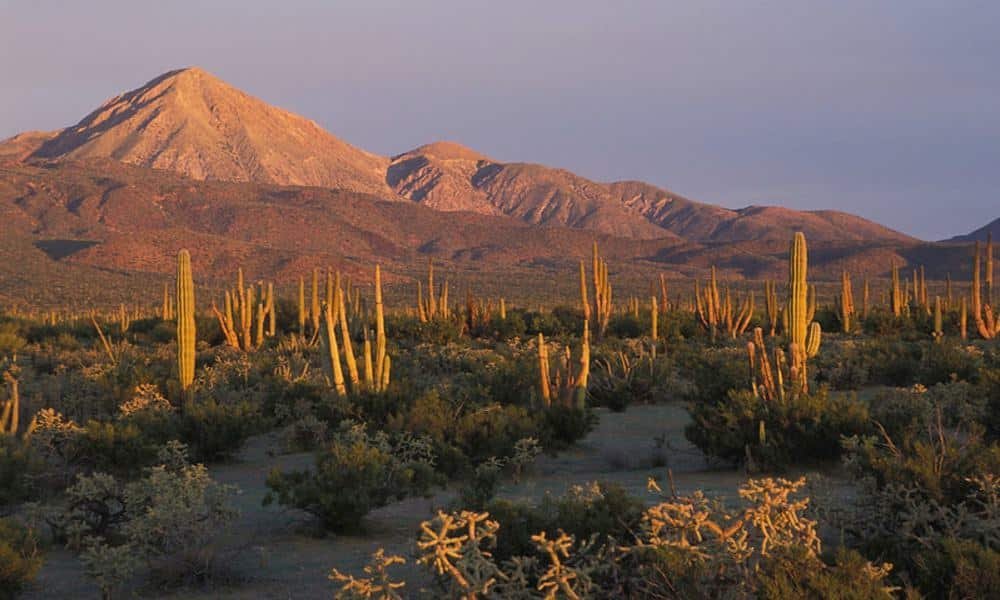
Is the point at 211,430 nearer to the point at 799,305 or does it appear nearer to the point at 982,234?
the point at 799,305

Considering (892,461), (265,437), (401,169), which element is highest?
(401,169)

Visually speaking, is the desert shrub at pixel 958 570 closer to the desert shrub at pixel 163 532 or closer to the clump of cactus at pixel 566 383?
the desert shrub at pixel 163 532

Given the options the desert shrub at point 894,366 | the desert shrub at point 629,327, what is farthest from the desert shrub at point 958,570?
the desert shrub at point 629,327

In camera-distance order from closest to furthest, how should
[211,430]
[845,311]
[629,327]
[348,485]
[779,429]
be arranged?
1. [348,485]
2. [779,429]
3. [211,430]
4. [629,327]
5. [845,311]

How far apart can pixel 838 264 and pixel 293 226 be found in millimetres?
54545

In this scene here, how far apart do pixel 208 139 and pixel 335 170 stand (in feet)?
72.5

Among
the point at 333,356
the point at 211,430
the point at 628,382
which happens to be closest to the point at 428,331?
the point at 628,382

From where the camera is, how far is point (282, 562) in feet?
27.6

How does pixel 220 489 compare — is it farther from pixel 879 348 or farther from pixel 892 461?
pixel 879 348

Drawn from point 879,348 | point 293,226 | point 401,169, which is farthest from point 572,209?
point 879,348

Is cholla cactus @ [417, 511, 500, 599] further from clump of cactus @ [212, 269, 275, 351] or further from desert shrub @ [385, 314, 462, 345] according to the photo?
desert shrub @ [385, 314, 462, 345]

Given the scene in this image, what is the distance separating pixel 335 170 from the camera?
17738cm

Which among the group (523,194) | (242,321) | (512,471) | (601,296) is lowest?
(512,471)

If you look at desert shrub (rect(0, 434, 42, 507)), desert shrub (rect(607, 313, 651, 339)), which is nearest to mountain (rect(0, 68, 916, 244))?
Answer: desert shrub (rect(607, 313, 651, 339))
